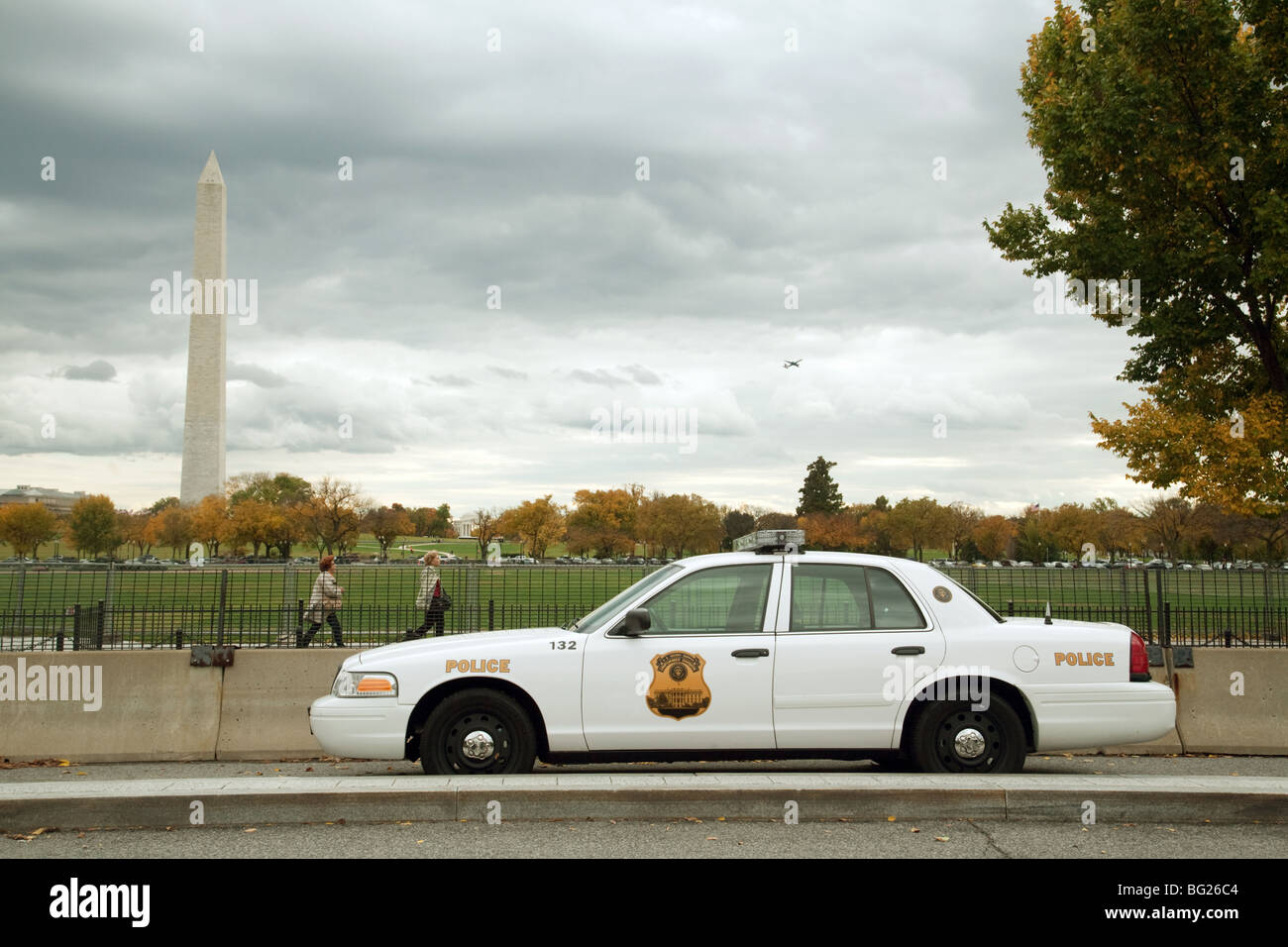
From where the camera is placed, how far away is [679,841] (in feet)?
21.5

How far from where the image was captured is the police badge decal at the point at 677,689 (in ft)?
25.7

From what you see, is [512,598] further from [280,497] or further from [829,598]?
[280,497]

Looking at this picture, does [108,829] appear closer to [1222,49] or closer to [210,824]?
[210,824]

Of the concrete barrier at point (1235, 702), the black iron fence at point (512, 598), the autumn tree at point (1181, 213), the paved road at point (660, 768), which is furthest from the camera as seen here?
the autumn tree at point (1181, 213)

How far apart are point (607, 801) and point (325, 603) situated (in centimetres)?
1009

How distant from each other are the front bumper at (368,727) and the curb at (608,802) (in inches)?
20.7

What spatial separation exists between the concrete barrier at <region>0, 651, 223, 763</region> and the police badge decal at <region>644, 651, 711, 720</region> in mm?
4779

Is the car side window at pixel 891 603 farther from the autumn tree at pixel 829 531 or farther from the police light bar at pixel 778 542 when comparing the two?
the autumn tree at pixel 829 531

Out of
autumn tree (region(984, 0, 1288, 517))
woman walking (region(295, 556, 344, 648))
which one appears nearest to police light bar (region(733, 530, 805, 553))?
woman walking (region(295, 556, 344, 648))

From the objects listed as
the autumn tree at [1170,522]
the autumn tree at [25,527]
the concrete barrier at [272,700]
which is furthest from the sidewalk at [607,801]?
the autumn tree at [25,527]

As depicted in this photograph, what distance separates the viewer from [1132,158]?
74.1 ft

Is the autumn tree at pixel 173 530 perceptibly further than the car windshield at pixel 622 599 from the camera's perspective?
Yes

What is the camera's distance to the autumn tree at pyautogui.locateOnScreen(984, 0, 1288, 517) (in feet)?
71.4

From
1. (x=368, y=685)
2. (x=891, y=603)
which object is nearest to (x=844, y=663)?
(x=891, y=603)
